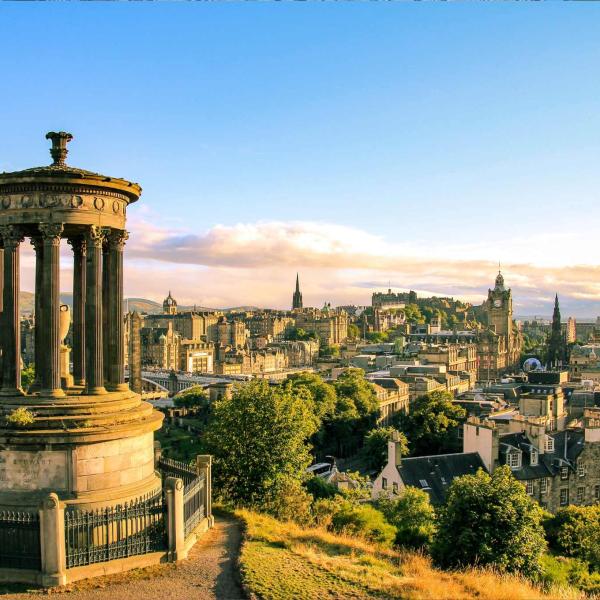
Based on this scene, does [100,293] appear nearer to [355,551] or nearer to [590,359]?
[355,551]

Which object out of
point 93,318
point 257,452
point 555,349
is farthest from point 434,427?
point 555,349

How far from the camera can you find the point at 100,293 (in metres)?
17.5

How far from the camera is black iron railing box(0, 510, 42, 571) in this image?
13969 mm

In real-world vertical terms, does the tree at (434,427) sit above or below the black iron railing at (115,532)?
below

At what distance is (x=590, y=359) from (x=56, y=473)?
435ft

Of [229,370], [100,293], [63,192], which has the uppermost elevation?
[63,192]

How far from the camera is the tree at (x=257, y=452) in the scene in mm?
24719

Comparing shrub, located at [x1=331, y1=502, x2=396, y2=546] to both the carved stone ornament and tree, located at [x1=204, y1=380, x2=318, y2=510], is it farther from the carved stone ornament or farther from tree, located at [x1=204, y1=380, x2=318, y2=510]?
the carved stone ornament

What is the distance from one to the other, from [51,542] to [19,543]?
0.81 m

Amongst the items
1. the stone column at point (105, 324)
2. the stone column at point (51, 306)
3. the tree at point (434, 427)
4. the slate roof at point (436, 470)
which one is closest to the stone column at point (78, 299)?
the stone column at point (105, 324)

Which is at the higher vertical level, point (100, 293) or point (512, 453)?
point (100, 293)

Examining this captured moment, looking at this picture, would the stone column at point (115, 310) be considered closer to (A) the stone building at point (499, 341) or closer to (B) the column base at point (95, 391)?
(B) the column base at point (95, 391)

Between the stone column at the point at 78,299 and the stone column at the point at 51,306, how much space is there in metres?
1.59

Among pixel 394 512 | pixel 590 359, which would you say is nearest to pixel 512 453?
pixel 394 512
